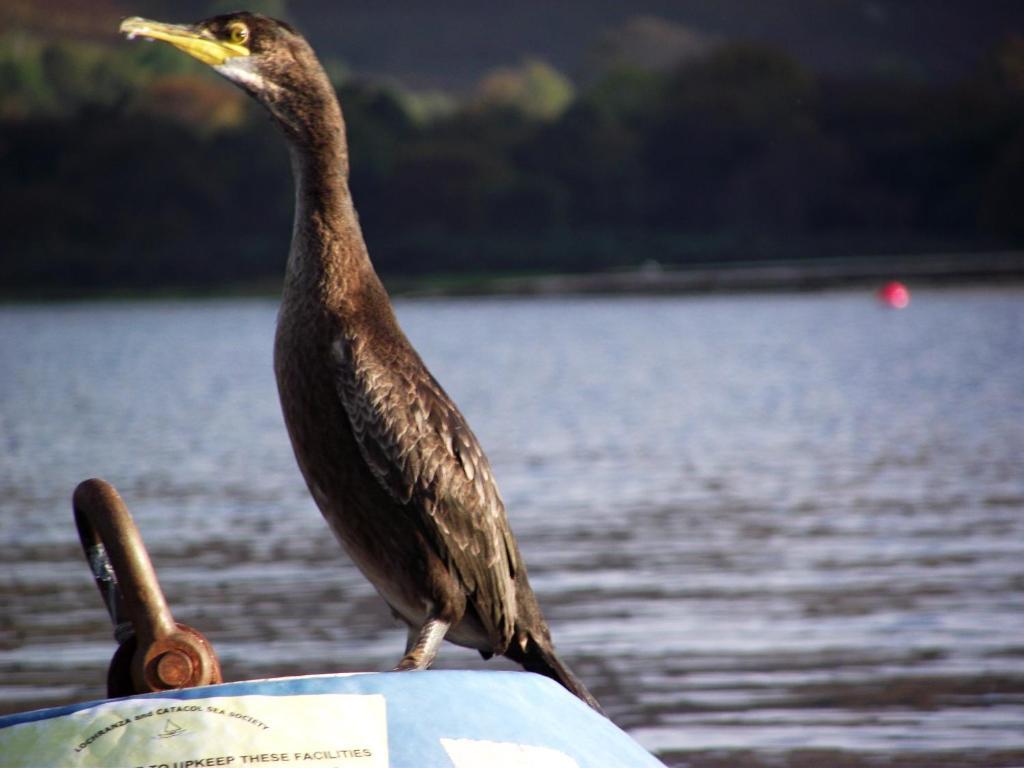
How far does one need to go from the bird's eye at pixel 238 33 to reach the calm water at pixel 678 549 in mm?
4230

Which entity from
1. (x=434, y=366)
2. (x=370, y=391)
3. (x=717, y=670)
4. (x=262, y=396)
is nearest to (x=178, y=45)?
(x=370, y=391)

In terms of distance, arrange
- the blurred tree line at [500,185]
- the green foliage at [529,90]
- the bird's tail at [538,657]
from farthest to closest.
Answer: the green foliage at [529,90], the blurred tree line at [500,185], the bird's tail at [538,657]

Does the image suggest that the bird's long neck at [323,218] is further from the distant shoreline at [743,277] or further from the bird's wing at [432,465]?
the distant shoreline at [743,277]

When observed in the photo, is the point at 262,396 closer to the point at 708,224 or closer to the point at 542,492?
the point at 542,492

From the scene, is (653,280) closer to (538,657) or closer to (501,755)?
(538,657)

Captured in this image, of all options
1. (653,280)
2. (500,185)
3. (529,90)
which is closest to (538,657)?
(653,280)

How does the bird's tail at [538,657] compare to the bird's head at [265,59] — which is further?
the bird's tail at [538,657]

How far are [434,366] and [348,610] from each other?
108 ft

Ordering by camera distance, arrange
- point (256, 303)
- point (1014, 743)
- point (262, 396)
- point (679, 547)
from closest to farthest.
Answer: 1. point (1014, 743)
2. point (679, 547)
3. point (262, 396)
4. point (256, 303)

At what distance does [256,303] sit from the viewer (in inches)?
4245

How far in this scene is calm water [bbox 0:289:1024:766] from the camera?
9.05 m

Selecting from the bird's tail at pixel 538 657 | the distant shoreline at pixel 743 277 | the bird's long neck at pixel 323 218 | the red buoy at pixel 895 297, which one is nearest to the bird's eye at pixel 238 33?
the bird's long neck at pixel 323 218

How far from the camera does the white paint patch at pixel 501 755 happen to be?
360 centimetres

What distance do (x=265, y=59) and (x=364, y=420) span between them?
86cm
